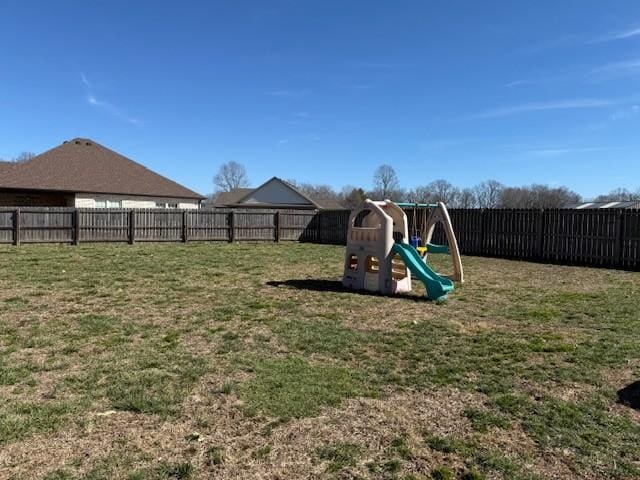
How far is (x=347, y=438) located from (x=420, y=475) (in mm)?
532

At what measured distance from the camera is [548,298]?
305 inches

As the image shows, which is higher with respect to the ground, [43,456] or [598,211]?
A: [598,211]

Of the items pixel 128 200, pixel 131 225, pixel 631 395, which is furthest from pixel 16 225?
pixel 631 395

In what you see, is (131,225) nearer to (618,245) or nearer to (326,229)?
(326,229)

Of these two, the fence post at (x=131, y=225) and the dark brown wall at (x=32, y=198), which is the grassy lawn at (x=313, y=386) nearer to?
the fence post at (x=131, y=225)

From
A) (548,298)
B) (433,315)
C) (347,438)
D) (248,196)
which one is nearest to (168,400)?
(347,438)

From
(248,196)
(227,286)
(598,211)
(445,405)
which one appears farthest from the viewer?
(248,196)

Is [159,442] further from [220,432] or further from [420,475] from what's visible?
[420,475]

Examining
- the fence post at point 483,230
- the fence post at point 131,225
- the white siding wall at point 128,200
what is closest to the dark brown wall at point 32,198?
the white siding wall at point 128,200

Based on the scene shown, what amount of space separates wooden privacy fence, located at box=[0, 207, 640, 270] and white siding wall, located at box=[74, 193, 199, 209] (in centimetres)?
566

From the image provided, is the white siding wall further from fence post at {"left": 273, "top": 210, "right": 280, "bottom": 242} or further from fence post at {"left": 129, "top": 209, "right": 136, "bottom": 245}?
fence post at {"left": 273, "top": 210, "right": 280, "bottom": 242}

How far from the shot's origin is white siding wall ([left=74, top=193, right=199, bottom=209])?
75.4 feet

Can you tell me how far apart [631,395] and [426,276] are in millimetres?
4054

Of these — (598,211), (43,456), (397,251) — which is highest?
(598,211)
